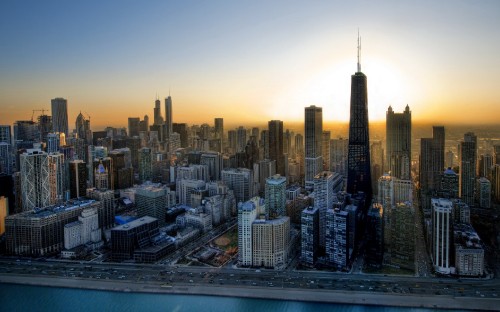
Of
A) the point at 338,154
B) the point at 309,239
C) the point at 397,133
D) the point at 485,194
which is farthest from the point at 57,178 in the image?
the point at 485,194

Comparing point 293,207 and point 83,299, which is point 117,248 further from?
point 293,207

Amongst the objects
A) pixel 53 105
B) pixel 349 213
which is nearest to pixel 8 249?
pixel 349 213

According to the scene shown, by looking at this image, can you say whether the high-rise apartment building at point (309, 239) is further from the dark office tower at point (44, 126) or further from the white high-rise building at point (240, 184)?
the dark office tower at point (44, 126)

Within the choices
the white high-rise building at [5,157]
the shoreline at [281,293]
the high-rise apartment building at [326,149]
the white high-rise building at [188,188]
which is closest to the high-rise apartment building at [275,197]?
the white high-rise building at [188,188]

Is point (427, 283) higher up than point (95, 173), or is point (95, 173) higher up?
point (95, 173)

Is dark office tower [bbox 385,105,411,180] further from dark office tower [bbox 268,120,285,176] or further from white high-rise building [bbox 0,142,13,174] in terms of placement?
white high-rise building [bbox 0,142,13,174]

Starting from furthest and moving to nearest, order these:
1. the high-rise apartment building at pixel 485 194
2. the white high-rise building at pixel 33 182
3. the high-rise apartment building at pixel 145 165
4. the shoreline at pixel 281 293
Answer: the high-rise apartment building at pixel 145 165 → the high-rise apartment building at pixel 485 194 → the white high-rise building at pixel 33 182 → the shoreline at pixel 281 293

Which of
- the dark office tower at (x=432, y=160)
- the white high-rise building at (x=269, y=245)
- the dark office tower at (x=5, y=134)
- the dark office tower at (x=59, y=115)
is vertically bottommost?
the white high-rise building at (x=269, y=245)
